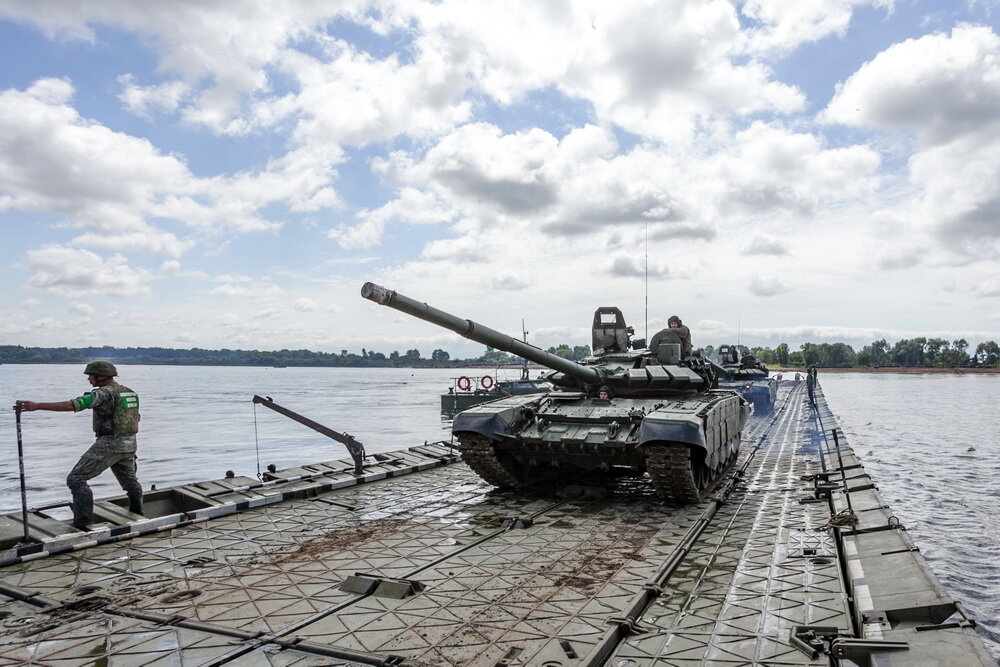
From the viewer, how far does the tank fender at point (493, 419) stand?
34.7 ft

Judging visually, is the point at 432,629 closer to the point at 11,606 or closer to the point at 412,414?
the point at 11,606

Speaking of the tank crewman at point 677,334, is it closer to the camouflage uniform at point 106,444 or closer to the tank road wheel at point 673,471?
the tank road wheel at point 673,471

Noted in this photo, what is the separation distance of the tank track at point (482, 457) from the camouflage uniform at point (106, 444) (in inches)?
176

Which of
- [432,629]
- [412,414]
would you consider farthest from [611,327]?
[412,414]

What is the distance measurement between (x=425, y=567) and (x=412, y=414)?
Result: 38.7 metres

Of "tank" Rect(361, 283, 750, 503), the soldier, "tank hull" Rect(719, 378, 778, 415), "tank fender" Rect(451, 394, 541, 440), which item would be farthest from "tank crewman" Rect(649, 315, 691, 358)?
the soldier

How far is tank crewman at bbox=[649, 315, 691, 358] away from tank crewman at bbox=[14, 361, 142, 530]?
9.74 m

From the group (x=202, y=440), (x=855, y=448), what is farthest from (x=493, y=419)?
(x=202, y=440)

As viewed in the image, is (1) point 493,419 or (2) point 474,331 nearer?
(2) point 474,331

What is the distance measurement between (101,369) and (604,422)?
6924 mm

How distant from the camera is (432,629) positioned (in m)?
5.47

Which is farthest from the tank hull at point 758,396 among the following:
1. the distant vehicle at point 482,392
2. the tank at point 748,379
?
the distant vehicle at point 482,392

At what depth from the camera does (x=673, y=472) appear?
31.4ft

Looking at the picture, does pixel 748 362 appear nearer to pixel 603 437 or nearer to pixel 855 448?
pixel 855 448
